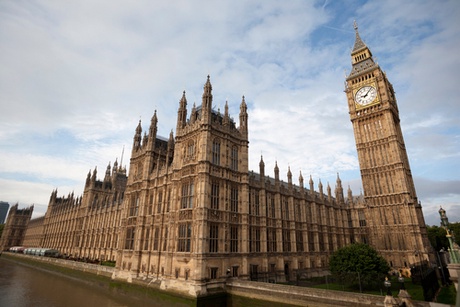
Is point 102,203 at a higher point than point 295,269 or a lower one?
higher

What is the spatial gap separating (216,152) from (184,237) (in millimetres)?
12671

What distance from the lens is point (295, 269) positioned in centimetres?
4441

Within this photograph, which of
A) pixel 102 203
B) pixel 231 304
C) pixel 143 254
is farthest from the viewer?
pixel 102 203

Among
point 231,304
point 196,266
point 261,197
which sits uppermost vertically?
point 261,197

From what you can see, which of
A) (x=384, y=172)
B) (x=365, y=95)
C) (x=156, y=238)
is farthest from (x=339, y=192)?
(x=156, y=238)

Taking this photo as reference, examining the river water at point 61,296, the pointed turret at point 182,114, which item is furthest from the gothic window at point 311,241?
the pointed turret at point 182,114

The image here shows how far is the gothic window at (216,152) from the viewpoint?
121 ft

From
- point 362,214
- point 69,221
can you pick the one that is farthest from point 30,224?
point 362,214

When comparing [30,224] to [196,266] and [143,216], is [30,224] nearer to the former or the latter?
[143,216]

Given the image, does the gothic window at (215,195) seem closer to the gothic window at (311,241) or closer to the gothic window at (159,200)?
the gothic window at (159,200)

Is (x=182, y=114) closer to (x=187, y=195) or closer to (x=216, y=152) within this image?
(x=216, y=152)

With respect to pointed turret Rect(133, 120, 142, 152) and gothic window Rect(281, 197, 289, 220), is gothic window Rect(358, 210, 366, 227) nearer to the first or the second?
gothic window Rect(281, 197, 289, 220)

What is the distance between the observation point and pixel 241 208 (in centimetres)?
3831

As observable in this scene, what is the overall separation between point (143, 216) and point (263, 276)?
2169 centimetres
